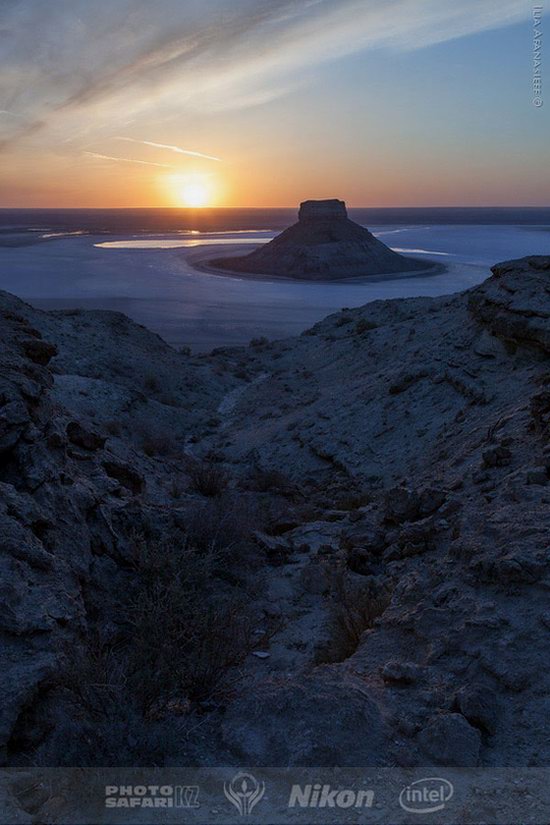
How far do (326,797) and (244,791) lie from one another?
0.41 meters

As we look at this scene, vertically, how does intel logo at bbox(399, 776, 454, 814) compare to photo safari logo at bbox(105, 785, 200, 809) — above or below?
below

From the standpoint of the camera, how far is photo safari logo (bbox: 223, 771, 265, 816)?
3.28 metres

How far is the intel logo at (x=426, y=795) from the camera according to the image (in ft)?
10.7

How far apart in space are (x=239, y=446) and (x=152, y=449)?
2.03m

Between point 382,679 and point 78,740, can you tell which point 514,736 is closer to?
point 382,679

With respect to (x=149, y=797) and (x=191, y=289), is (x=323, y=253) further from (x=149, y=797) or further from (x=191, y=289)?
(x=149, y=797)

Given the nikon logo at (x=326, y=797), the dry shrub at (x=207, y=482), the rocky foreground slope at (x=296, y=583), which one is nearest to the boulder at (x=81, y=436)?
the rocky foreground slope at (x=296, y=583)

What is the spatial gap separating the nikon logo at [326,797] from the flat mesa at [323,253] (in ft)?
215

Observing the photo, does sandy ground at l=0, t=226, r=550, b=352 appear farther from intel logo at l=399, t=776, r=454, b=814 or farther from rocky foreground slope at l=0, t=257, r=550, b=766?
intel logo at l=399, t=776, r=454, b=814

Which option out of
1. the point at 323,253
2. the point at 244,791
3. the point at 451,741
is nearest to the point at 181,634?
the point at 244,791

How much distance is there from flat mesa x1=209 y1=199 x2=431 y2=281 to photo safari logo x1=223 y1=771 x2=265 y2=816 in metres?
65.4

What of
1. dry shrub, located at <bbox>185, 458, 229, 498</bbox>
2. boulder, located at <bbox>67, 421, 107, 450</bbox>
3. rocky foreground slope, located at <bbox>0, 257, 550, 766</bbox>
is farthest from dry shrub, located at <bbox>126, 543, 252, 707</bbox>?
dry shrub, located at <bbox>185, 458, 229, 498</bbox>

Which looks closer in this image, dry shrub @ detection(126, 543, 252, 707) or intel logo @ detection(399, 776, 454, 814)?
intel logo @ detection(399, 776, 454, 814)

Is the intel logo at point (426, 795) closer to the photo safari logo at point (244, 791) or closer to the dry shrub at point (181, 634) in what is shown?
the photo safari logo at point (244, 791)
